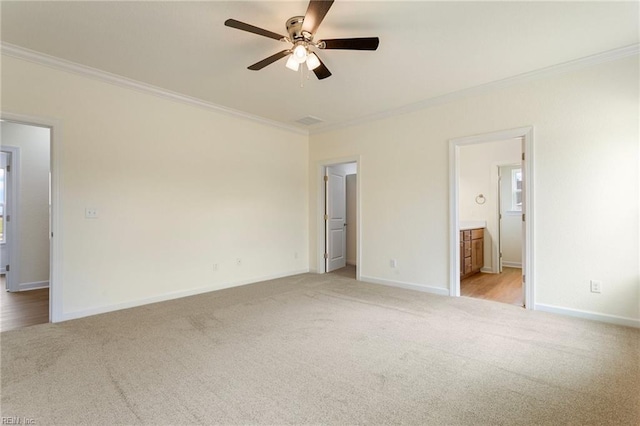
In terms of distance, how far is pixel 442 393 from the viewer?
6.34 feet

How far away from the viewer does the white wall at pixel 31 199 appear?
190 inches

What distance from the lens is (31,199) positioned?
197 inches

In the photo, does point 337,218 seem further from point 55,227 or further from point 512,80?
point 55,227

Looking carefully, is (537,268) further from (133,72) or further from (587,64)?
(133,72)

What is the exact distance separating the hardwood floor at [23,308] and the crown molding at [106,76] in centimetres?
272

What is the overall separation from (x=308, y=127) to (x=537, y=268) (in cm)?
411

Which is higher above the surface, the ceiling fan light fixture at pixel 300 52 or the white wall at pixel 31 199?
the ceiling fan light fixture at pixel 300 52

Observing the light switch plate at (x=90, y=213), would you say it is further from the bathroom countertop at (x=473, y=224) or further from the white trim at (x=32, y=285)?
the bathroom countertop at (x=473, y=224)

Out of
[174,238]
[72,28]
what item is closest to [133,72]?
[72,28]

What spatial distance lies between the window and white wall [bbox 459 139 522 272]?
1.15m

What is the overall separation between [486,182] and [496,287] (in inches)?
92.8

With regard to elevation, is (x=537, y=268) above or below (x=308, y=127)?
below

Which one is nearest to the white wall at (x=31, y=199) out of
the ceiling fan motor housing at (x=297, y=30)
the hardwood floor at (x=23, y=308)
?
the hardwood floor at (x=23, y=308)

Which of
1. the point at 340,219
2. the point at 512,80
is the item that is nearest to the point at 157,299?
the point at 340,219
